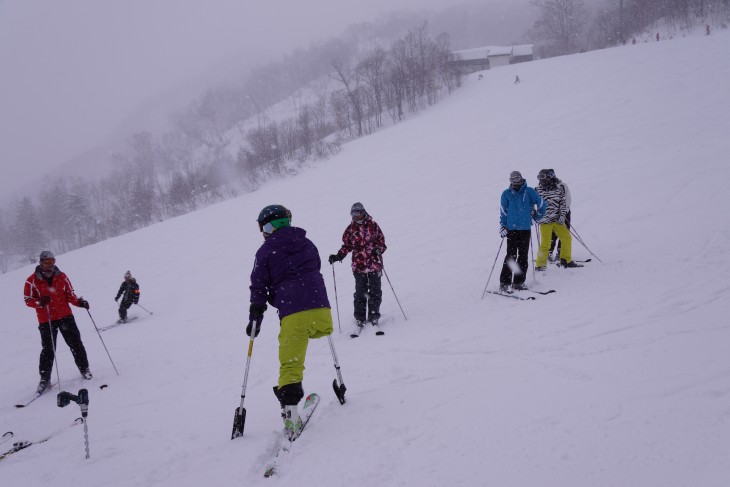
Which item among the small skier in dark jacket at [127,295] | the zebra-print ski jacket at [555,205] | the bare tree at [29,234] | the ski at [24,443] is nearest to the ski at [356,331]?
the ski at [24,443]

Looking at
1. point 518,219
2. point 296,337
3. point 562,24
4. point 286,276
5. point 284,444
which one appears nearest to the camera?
point 284,444

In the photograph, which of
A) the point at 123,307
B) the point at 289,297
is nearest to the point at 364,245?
the point at 289,297

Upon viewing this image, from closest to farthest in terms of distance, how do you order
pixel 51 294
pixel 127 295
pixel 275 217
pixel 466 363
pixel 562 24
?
1. pixel 275 217
2. pixel 466 363
3. pixel 51 294
4. pixel 127 295
5. pixel 562 24

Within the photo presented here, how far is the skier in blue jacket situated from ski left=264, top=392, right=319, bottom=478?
4.45 meters

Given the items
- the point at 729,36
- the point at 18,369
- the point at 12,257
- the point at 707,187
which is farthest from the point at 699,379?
the point at 12,257

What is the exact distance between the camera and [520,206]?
6.81m

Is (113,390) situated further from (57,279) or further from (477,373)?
(477,373)

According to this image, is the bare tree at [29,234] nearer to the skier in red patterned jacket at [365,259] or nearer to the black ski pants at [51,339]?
the black ski pants at [51,339]

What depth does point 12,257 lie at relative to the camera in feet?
265

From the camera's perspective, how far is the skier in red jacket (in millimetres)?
6504

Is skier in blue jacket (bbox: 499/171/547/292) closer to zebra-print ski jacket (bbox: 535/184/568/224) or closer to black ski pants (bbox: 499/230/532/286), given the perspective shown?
black ski pants (bbox: 499/230/532/286)

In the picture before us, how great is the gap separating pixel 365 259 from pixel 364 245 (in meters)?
0.25

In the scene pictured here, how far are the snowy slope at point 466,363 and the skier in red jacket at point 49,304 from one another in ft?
2.27

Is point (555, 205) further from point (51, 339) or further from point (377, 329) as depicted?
point (51, 339)
